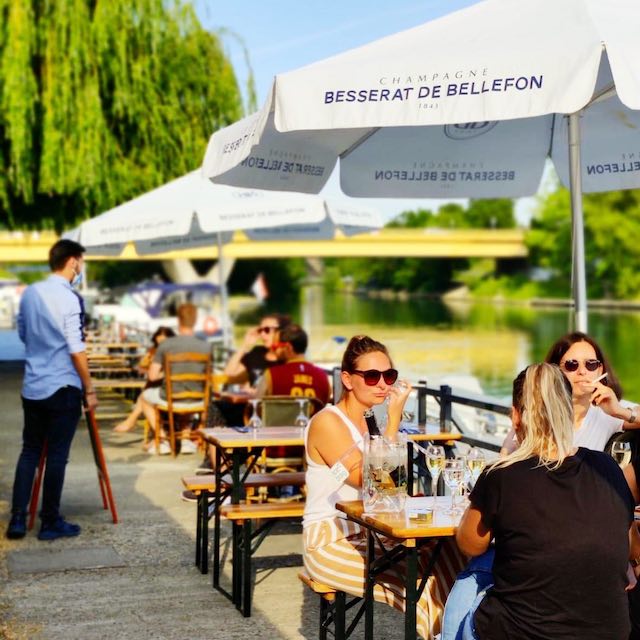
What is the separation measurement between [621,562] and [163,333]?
393 inches

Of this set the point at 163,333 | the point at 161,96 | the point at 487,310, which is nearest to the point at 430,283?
the point at 487,310

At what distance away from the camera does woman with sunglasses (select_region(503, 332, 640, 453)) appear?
484cm

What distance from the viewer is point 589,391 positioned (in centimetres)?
495

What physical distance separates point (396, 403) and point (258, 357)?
18.0 feet

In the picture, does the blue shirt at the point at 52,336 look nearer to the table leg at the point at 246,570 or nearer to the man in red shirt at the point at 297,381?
the man in red shirt at the point at 297,381

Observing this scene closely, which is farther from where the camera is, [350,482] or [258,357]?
[258,357]

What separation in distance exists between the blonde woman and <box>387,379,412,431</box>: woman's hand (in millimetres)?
1195

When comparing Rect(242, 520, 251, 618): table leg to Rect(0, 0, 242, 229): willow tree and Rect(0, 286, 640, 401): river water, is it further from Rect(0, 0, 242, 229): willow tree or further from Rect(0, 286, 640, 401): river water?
Rect(0, 286, 640, 401): river water

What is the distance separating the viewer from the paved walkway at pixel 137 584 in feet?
18.4

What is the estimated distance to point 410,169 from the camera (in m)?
7.93

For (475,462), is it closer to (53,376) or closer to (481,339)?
(53,376)

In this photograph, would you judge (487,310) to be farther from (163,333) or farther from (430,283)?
(163,333)

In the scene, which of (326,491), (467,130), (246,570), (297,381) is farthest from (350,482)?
(467,130)

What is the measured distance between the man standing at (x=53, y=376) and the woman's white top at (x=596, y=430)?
3.52m
